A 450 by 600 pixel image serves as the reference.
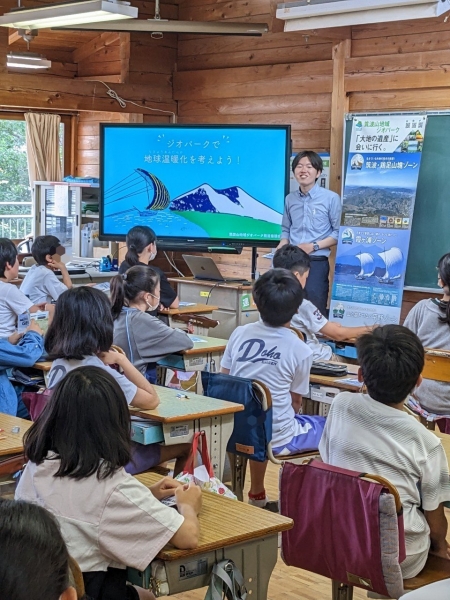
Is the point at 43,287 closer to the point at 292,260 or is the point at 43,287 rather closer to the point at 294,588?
the point at 292,260

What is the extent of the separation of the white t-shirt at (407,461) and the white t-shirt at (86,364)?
95 centimetres

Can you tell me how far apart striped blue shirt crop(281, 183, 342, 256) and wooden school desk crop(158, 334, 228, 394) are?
8.30 feet

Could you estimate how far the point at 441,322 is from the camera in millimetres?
4312

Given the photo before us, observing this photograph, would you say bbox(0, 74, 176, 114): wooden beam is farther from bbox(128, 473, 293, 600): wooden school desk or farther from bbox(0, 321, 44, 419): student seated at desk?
bbox(128, 473, 293, 600): wooden school desk

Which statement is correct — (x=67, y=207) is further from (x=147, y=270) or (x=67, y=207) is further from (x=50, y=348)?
(x=50, y=348)

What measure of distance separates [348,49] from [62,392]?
20.7ft

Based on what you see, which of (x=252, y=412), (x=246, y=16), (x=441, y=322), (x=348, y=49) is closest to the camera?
(x=252, y=412)

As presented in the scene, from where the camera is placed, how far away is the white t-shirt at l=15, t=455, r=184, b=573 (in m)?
2.16

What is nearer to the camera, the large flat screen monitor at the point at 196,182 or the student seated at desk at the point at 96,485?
the student seated at desk at the point at 96,485

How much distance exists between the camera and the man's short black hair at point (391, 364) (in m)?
2.75

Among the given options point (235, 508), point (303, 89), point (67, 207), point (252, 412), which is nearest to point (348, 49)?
point (303, 89)

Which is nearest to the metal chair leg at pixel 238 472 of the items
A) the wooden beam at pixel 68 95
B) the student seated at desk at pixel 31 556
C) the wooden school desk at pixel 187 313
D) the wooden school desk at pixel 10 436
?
the wooden school desk at pixel 10 436

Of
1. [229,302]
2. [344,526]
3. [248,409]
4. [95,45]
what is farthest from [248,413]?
[95,45]

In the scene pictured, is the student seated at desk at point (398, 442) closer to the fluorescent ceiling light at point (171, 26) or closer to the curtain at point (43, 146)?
the fluorescent ceiling light at point (171, 26)
